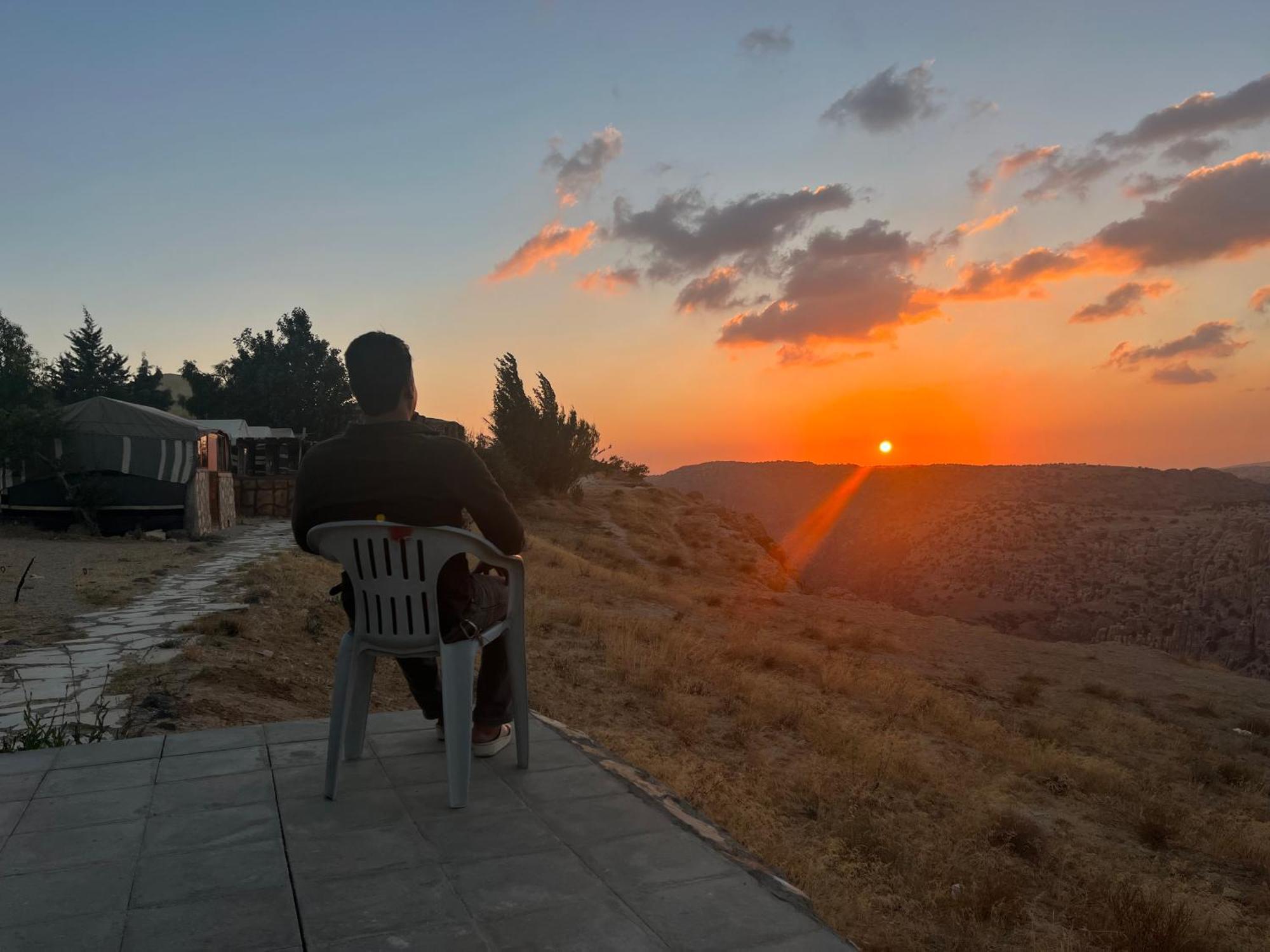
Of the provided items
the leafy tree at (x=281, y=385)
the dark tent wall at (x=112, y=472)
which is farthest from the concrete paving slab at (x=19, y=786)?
the leafy tree at (x=281, y=385)

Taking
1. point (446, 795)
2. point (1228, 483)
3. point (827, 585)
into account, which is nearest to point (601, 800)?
point (446, 795)

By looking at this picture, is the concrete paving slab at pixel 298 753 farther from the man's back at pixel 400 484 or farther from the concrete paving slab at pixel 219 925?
the concrete paving slab at pixel 219 925

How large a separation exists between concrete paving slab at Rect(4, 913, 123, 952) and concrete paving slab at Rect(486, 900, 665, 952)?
92 centimetres

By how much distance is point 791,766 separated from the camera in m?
6.60

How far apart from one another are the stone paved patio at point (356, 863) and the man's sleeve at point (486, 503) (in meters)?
0.89

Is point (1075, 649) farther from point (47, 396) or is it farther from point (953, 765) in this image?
point (47, 396)

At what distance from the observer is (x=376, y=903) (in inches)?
86.0

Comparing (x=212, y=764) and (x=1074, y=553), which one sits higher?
(x=212, y=764)

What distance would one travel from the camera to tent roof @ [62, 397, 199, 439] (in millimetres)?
16969

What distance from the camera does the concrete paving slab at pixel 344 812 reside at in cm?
268

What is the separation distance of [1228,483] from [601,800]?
229 feet

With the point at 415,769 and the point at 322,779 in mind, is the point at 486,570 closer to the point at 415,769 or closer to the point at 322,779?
the point at 415,769

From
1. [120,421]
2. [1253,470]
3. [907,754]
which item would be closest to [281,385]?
[120,421]

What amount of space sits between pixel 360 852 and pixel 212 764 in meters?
1.16
